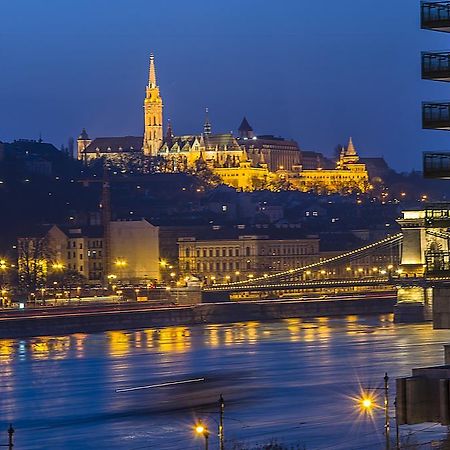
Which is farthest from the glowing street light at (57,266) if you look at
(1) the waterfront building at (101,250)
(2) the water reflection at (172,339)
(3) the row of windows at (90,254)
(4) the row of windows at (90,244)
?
(2) the water reflection at (172,339)

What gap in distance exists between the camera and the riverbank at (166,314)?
59.2 m

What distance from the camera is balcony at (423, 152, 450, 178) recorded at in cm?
918

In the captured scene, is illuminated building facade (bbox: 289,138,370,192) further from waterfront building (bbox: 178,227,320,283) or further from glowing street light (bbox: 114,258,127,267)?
glowing street light (bbox: 114,258,127,267)

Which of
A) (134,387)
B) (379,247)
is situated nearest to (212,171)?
(379,247)

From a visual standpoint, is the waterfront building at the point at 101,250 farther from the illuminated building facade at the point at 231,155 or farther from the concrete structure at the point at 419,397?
the concrete structure at the point at 419,397

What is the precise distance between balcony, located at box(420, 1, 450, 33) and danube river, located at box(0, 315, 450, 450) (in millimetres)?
10453

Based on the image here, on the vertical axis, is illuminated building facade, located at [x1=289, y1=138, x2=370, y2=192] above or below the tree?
above

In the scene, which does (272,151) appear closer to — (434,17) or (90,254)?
(90,254)

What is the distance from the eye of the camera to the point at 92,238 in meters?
92.2

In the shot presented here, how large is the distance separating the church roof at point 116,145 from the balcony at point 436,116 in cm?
15456

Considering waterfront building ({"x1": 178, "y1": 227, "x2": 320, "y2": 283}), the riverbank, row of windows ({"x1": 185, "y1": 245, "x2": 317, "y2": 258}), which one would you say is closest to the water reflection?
the riverbank

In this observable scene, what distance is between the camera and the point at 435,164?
9227 millimetres

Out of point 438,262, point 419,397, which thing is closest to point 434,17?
point 438,262

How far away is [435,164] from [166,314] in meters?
56.8
